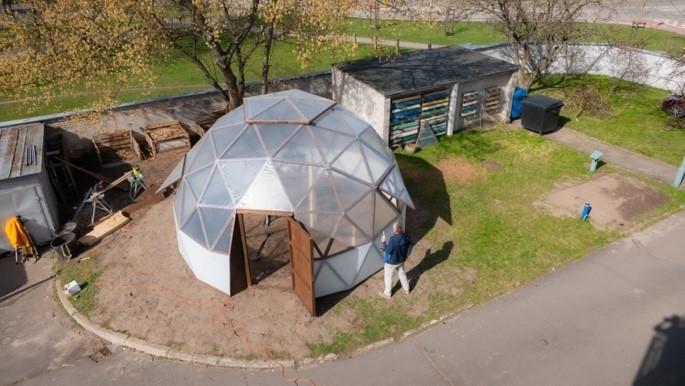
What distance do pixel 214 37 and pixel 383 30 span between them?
2288 cm

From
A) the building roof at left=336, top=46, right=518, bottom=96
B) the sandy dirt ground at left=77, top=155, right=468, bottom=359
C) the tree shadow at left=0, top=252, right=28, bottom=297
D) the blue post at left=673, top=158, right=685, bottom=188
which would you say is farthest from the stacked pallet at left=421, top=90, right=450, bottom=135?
the tree shadow at left=0, top=252, right=28, bottom=297

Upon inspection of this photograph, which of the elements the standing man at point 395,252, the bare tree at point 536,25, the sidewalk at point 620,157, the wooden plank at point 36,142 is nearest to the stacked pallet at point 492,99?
the sidewalk at point 620,157

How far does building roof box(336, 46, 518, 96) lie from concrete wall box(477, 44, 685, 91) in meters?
4.43

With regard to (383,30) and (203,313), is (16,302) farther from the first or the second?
(383,30)

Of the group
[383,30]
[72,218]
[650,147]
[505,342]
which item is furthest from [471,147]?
[383,30]

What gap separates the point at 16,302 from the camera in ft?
37.9

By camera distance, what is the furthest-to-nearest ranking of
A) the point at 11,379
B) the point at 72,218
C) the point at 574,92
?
1. the point at 574,92
2. the point at 72,218
3. the point at 11,379

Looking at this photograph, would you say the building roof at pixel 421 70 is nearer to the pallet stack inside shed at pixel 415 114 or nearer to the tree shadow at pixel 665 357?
the pallet stack inside shed at pixel 415 114

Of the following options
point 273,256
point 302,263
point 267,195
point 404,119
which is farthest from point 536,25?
point 302,263

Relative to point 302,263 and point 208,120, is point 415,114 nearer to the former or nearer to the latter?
point 208,120

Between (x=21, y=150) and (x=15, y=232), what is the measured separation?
285 centimetres

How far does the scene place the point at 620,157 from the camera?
17.9 meters

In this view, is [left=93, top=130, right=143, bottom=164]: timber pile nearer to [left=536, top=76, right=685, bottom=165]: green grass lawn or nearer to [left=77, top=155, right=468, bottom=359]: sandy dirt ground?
[left=77, top=155, right=468, bottom=359]: sandy dirt ground

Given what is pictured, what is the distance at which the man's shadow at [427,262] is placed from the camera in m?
11.8
